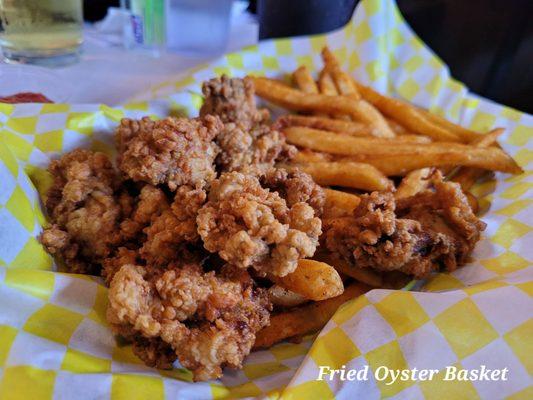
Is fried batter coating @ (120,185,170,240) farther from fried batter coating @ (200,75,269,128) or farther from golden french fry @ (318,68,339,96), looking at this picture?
golden french fry @ (318,68,339,96)

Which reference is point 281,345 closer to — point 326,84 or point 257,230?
point 257,230

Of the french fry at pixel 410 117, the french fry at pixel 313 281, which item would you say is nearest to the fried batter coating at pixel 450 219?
the french fry at pixel 313 281

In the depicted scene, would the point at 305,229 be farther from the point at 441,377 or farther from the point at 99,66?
the point at 99,66

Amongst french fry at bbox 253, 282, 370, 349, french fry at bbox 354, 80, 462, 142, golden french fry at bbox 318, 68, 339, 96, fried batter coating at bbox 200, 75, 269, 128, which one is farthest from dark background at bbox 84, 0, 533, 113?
french fry at bbox 253, 282, 370, 349

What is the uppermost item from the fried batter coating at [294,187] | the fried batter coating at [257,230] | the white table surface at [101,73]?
the fried batter coating at [257,230]

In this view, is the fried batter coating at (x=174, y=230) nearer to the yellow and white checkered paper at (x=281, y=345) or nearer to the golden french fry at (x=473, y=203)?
the yellow and white checkered paper at (x=281, y=345)

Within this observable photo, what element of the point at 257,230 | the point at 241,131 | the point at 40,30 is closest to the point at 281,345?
the point at 257,230
